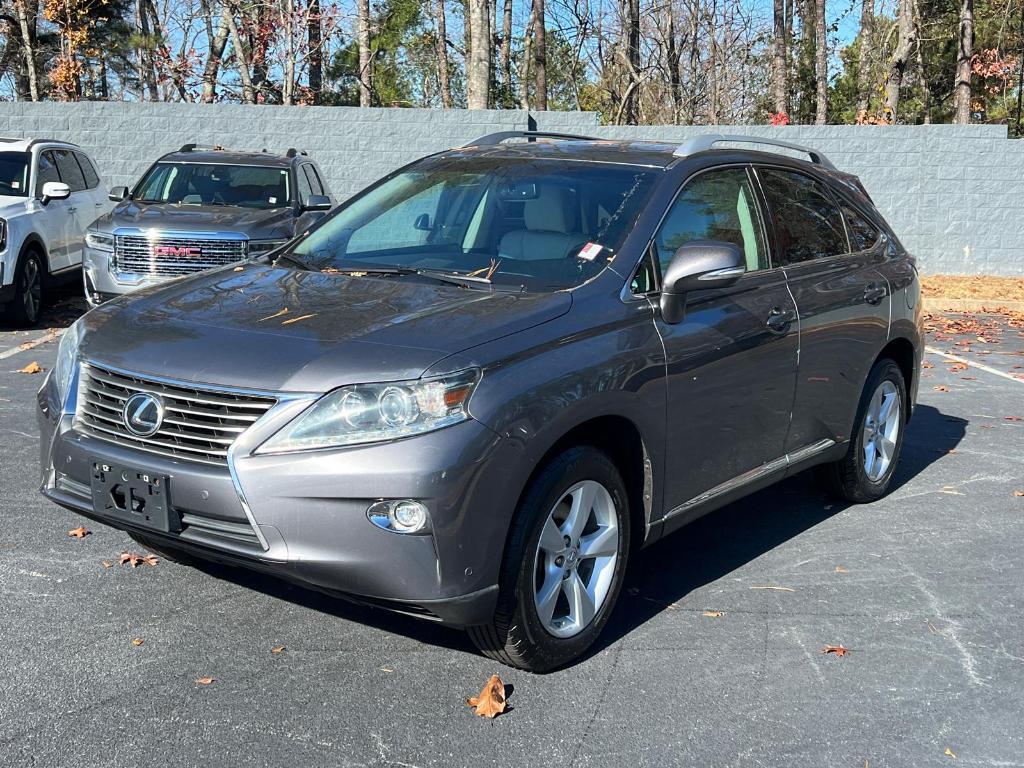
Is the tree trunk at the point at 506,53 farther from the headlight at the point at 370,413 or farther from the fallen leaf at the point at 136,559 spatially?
the headlight at the point at 370,413

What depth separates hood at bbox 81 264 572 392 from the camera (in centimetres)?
379

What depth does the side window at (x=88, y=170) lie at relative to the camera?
1401 cm

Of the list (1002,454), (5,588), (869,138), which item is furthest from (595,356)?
(869,138)

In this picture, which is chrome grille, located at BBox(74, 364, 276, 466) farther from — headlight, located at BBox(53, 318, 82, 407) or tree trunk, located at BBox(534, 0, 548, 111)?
tree trunk, located at BBox(534, 0, 548, 111)

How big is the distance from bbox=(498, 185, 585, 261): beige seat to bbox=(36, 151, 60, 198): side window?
8.83m

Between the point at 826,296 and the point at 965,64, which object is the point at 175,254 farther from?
the point at 965,64

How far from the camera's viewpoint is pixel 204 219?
10.9m

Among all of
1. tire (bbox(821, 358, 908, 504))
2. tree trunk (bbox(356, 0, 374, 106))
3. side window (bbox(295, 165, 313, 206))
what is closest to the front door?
tire (bbox(821, 358, 908, 504))

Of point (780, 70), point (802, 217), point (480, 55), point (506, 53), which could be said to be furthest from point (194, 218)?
point (506, 53)

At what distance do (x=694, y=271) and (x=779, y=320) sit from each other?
85cm

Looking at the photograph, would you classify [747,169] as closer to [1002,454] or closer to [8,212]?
[1002,454]

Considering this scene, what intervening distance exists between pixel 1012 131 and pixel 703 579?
3322 cm

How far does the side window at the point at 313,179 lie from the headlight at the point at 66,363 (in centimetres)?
875

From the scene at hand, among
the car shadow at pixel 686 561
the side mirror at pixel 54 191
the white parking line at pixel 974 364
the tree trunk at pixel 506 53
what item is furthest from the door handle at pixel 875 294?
the tree trunk at pixel 506 53
